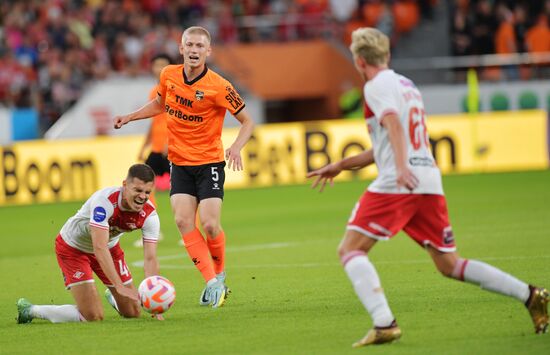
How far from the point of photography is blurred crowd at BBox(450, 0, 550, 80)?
3155 centimetres

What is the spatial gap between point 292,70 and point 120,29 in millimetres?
4832

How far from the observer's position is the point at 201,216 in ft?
35.6

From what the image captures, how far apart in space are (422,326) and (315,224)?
32.5 feet

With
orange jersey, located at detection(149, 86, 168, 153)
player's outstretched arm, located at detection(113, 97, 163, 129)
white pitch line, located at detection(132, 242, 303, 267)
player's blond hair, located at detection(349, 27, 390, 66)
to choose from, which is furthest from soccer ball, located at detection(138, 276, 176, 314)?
orange jersey, located at detection(149, 86, 168, 153)

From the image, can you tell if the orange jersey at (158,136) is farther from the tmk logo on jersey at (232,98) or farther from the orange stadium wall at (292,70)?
the orange stadium wall at (292,70)

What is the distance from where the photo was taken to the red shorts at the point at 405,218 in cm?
774

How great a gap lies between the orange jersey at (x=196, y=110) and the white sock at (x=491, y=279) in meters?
3.58

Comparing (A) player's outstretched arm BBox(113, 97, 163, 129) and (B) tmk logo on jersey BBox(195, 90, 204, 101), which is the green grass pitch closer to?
(A) player's outstretched arm BBox(113, 97, 163, 129)

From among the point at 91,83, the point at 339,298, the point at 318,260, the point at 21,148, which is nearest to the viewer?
the point at 339,298

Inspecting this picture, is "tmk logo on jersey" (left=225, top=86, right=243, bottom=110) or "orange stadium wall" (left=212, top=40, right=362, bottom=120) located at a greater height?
"tmk logo on jersey" (left=225, top=86, right=243, bottom=110)

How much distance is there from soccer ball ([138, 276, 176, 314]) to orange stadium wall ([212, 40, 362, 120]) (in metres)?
22.1

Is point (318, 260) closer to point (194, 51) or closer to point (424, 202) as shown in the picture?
point (194, 51)

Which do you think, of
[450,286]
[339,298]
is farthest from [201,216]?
[450,286]

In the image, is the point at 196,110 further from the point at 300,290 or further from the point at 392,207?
the point at 392,207
